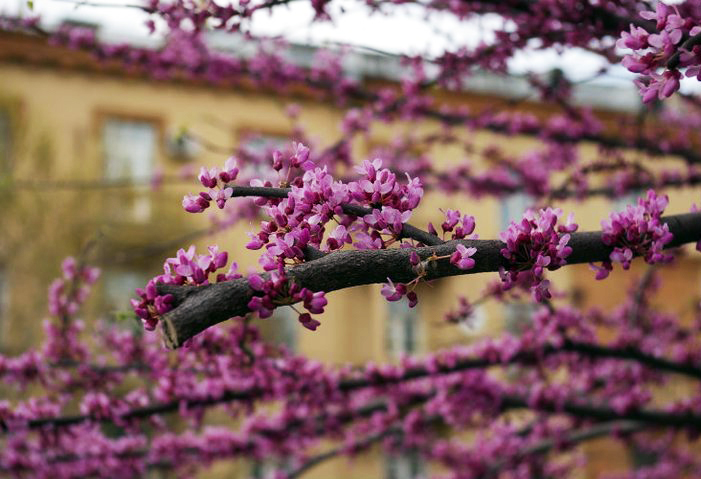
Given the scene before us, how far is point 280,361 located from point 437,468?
11547mm

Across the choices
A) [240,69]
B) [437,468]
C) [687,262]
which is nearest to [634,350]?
[240,69]

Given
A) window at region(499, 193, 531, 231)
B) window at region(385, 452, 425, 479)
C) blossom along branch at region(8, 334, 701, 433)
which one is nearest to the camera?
blossom along branch at region(8, 334, 701, 433)

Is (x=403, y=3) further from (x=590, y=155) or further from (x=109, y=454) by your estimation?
(x=590, y=155)

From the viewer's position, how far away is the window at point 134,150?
50.5ft

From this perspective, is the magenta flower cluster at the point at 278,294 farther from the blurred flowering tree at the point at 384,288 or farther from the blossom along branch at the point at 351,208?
the blossom along branch at the point at 351,208

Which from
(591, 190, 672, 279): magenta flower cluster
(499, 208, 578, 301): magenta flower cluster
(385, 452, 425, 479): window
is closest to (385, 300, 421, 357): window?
(385, 452, 425, 479): window

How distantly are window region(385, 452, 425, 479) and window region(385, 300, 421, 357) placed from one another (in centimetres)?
239

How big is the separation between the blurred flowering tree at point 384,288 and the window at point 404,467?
25.6ft


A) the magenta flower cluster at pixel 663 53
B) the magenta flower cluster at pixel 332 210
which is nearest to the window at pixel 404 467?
the magenta flower cluster at pixel 332 210

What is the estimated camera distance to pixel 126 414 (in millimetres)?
3898

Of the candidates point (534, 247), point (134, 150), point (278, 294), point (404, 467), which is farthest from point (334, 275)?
point (134, 150)

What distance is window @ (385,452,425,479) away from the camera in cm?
1566

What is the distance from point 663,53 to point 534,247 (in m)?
0.61

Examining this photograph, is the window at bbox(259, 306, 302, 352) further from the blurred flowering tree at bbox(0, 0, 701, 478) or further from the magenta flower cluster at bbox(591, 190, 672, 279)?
the magenta flower cluster at bbox(591, 190, 672, 279)
